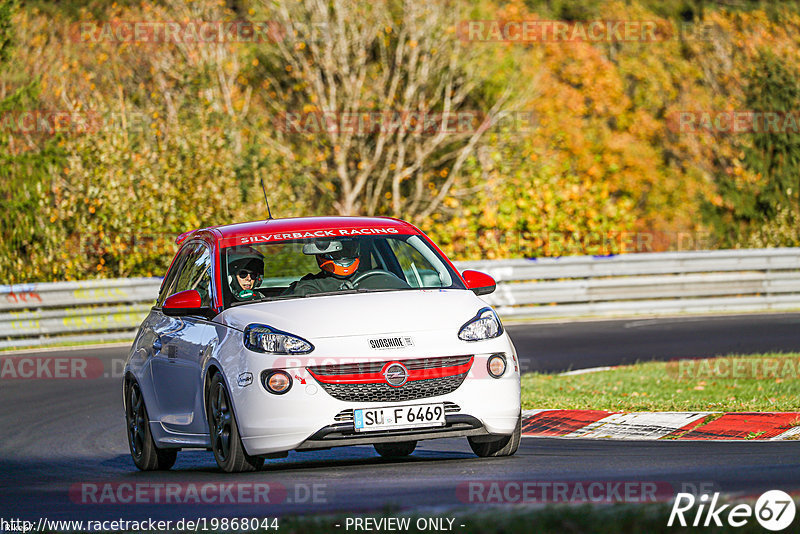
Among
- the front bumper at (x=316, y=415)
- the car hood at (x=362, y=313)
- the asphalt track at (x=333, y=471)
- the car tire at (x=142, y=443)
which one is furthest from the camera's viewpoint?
the car tire at (x=142, y=443)

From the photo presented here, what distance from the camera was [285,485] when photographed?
8.05m

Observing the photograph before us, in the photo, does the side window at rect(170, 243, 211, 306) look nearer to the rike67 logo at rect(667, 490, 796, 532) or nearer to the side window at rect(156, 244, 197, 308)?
the side window at rect(156, 244, 197, 308)

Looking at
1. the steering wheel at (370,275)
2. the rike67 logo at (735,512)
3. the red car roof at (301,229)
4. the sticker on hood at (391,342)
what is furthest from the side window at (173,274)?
the rike67 logo at (735,512)

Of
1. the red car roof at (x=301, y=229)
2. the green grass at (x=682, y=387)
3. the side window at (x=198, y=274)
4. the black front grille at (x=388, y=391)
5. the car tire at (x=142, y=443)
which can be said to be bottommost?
the green grass at (x=682, y=387)

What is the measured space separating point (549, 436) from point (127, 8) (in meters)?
35.2

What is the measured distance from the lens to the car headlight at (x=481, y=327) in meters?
8.53

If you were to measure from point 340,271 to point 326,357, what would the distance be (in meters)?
1.52

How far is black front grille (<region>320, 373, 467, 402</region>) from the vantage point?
8.23 m

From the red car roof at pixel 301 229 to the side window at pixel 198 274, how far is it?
0.60ft

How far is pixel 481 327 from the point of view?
8.64 m

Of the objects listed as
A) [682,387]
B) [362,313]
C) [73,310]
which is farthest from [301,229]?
[73,310]

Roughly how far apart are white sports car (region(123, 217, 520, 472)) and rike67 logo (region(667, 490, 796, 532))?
2179mm

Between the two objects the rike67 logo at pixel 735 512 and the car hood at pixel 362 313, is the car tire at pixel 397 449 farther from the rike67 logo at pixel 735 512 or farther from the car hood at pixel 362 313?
the rike67 logo at pixel 735 512

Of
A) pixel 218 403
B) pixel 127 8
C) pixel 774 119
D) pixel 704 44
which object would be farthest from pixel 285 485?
pixel 704 44
